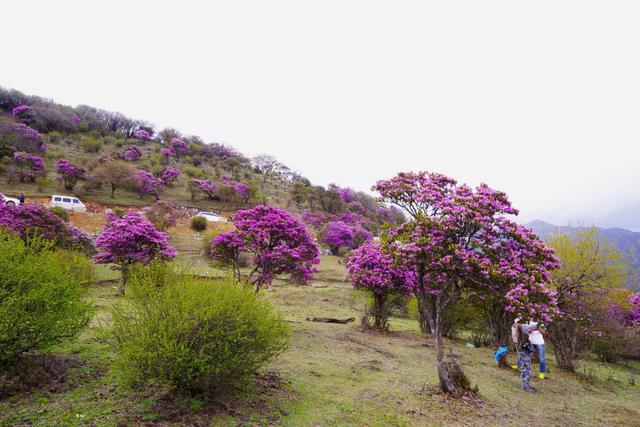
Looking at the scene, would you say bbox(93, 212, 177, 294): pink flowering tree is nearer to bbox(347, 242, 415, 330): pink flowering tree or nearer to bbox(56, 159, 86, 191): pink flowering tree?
bbox(347, 242, 415, 330): pink flowering tree

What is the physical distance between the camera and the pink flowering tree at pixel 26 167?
39.8 metres

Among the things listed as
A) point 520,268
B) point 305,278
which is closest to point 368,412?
point 520,268

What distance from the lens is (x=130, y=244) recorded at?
53.8ft

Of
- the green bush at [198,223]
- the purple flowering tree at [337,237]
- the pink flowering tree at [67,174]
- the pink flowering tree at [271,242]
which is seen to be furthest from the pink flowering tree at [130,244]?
the pink flowering tree at [67,174]

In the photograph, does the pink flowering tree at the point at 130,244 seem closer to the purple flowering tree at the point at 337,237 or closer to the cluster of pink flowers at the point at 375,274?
the cluster of pink flowers at the point at 375,274

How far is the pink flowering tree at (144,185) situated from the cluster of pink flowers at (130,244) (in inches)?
1207

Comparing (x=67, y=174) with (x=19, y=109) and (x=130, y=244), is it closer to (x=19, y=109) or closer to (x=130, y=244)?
(x=130, y=244)

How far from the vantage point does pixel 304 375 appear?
840 centimetres

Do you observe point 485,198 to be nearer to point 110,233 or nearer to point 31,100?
point 110,233

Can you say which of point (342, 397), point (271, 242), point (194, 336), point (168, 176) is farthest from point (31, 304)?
point (168, 176)

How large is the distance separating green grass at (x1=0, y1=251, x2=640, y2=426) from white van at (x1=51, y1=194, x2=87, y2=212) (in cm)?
2703

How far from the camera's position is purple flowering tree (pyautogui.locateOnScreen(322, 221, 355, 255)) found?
43.7m

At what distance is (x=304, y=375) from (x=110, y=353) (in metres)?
4.72

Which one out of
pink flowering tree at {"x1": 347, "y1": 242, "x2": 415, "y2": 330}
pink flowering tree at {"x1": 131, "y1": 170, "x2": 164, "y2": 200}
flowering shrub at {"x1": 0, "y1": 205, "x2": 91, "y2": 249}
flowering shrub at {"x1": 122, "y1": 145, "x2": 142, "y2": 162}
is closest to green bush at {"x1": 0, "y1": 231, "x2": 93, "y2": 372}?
flowering shrub at {"x1": 0, "y1": 205, "x2": 91, "y2": 249}
